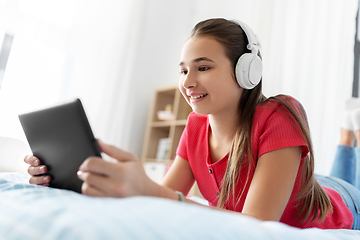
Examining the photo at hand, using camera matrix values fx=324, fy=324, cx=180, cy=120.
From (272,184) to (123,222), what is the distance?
0.49 metres

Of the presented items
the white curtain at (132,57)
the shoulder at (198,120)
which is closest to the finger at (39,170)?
the shoulder at (198,120)

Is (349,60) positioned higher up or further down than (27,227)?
higher up

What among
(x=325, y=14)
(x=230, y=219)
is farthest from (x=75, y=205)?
(x=325, y=14)

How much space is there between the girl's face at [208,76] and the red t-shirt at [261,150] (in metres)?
0.11

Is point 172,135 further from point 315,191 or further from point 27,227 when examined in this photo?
point 27,227

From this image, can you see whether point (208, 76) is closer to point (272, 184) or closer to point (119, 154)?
point (272, 184)

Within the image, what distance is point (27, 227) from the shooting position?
0.42 meters

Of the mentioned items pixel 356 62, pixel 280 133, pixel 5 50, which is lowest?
pixel 280 133

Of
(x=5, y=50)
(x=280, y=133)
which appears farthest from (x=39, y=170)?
(x=5, y=50)

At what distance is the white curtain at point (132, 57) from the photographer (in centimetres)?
235

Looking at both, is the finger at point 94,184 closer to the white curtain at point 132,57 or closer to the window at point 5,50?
the white curtain at point 132,57

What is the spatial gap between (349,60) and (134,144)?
214 cm

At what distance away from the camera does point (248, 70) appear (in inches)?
37.9

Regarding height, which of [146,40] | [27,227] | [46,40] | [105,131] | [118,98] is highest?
[146,40]
